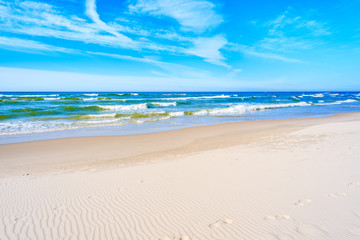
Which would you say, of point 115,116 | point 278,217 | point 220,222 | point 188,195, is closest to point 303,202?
point 278,217

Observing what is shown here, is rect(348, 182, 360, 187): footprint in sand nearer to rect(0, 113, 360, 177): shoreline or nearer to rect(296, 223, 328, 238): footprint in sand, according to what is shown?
rect(296, 223, 328, 238): footprint in sand

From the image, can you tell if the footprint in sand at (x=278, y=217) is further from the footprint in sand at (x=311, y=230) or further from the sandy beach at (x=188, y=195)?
the footprint in sand at (x=311, y=230)

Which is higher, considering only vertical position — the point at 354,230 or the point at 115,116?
the point at 354,230

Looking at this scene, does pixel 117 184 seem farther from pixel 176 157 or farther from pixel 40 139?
pixel 40 139

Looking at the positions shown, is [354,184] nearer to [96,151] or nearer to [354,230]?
[354,230]

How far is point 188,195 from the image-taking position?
4.05 m

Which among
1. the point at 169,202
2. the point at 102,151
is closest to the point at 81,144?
the point at 102,151

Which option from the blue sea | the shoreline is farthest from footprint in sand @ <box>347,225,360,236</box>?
the blue sea

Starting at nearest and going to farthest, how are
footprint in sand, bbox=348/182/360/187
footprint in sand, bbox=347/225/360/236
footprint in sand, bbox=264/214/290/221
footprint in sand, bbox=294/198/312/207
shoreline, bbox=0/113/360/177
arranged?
footprint in sand, bbox=347/225/360/236 < footprint in sand, bbox=264/214/290/221 < footprint in sand, bbox=294/198/312/207 < footprint in sand, bbox=348/182/360/187 < shoreline, bbox=0/113/360/177

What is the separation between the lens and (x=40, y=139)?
9930 millimetres

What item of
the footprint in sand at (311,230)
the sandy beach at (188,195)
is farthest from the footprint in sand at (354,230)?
the footprint in sand at (311,230)

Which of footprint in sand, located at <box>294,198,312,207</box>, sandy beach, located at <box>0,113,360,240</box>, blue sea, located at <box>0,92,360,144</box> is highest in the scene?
footprint in sand, located at <box>294,198,312,207</box>

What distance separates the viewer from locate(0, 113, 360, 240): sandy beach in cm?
301

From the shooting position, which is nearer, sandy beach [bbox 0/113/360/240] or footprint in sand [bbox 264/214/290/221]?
sandy beach [bbox 0/113/360/240]
